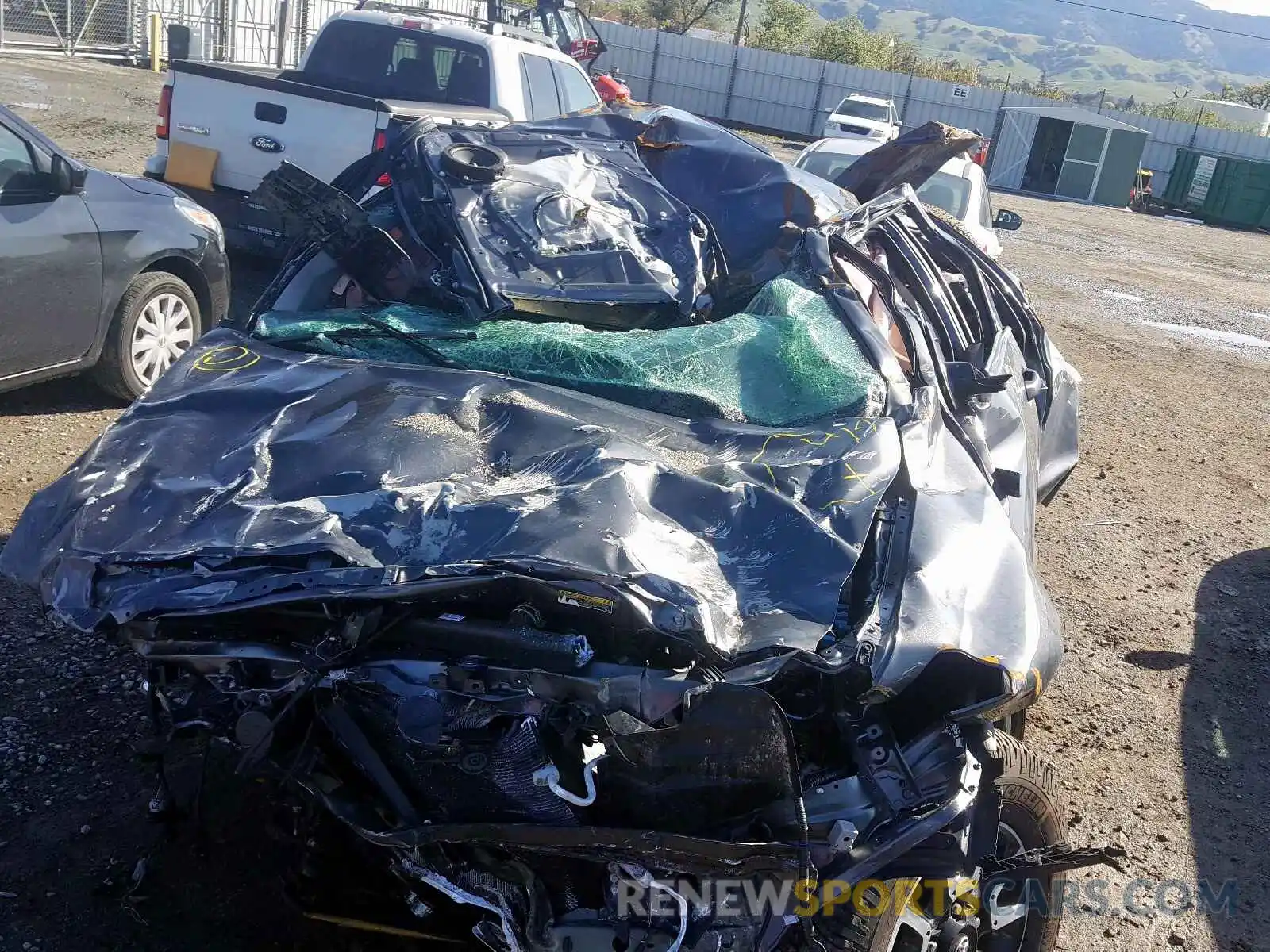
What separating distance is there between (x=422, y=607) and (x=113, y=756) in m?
1.66

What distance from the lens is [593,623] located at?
2.36 m

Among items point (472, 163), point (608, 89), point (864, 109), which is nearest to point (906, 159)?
point (472, 163)

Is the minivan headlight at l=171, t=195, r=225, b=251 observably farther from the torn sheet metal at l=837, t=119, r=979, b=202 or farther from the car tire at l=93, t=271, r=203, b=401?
the torn sheet metal at l=837, t=119, r=979, b=202

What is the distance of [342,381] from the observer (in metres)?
3.13

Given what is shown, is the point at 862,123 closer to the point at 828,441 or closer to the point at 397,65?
the point at 397,65

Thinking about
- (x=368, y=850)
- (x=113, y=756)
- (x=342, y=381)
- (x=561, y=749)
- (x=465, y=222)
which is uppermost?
(x=465, y=222)

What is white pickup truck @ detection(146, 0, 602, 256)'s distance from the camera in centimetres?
679

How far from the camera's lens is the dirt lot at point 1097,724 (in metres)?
2.92

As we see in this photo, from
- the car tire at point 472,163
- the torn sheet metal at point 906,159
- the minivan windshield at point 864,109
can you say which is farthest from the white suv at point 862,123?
the car tire at point 472,163

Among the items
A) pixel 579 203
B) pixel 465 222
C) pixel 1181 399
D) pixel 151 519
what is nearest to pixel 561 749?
pixel 151 519

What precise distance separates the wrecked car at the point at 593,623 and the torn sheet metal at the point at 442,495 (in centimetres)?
1

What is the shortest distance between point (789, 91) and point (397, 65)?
25.7 metres

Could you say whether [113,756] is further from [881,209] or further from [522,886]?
[881,209]

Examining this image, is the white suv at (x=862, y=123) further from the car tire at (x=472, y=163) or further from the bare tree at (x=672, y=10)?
the bare tree at (x=672, y=10)
